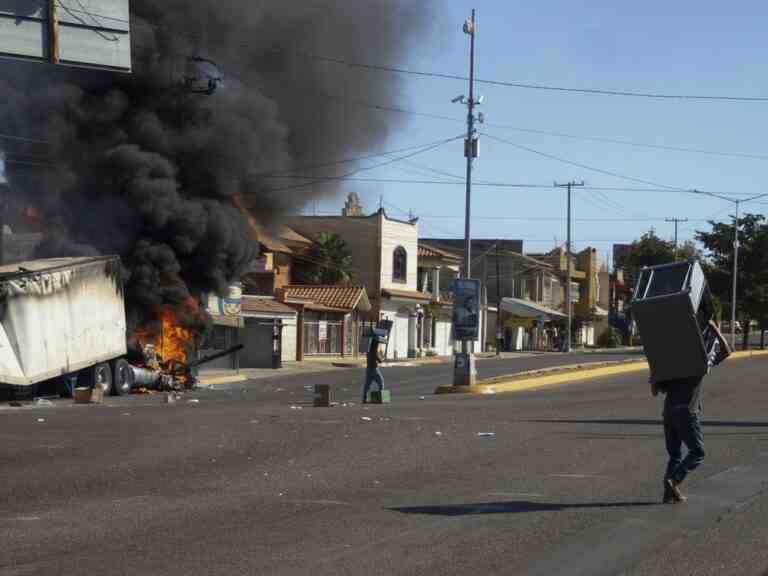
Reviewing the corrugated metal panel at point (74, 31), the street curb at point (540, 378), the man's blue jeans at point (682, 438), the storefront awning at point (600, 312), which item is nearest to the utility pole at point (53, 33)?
the corrugated metal panel at point (74, 31)

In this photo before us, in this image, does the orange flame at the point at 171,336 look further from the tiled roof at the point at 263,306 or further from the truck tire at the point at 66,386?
the tiled roof at the point at 263,306

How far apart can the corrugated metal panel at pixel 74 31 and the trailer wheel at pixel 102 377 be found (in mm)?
13219

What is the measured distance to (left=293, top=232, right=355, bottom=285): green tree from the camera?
6088 centimetres

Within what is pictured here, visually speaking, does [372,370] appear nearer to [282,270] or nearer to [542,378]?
[542,378]

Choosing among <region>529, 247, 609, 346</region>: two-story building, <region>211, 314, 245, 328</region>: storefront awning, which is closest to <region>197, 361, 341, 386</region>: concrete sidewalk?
<region>211, 314, 245, 328</region>: storefront awning

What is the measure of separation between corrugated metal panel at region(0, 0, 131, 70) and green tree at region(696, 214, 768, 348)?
59037 millimetres

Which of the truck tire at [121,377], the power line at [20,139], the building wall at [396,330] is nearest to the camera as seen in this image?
the truck tire at [121,377]

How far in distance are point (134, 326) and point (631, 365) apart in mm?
18763

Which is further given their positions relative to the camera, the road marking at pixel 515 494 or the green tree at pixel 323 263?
the green tree at pixel 323 263

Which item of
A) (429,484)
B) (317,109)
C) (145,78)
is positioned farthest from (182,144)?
(429,484)

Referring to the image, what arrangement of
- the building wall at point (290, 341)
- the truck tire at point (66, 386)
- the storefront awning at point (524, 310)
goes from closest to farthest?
1. the truck tire at point (66, 386)
2. the building wall at point (290, 341)
3. the storefront awning at point (524, 310)

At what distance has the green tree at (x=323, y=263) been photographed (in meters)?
60.9

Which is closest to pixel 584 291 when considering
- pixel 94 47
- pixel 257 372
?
pixel 257 372

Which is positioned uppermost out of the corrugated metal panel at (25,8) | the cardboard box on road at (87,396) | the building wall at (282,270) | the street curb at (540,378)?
the corrugated metal panel at (25,8)
